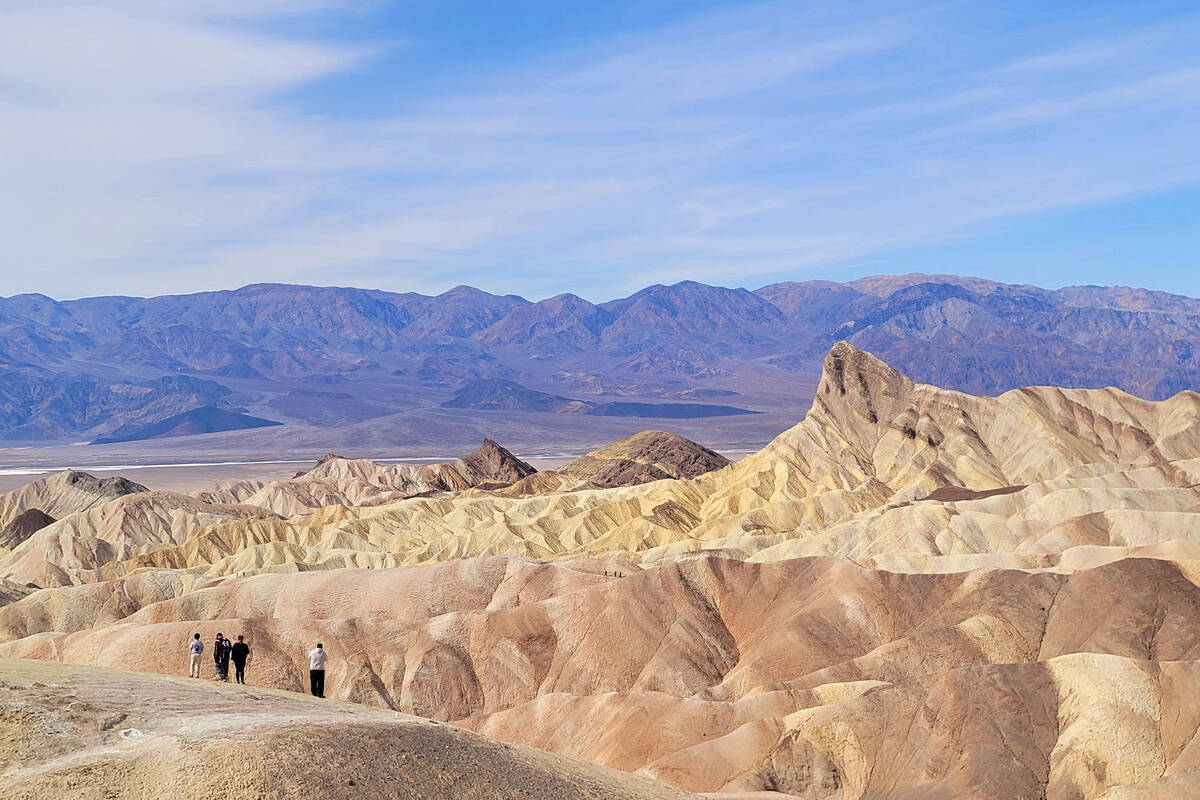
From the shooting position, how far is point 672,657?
60281 millimetres

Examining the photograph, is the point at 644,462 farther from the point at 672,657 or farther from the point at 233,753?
the point at 233,753

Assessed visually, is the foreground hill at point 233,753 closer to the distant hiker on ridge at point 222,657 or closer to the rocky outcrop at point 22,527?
the distant hiker on ridge at point 222,657

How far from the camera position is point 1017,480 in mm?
120938

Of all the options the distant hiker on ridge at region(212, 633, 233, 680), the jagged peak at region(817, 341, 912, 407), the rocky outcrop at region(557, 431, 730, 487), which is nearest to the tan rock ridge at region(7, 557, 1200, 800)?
the distant hiker on ridge at region(212, 633, 233, 680)

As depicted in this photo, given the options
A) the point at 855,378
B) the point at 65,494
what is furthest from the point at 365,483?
the point at 855,378

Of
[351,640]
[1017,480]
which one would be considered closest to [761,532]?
[1017,480]

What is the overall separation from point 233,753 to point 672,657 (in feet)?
115

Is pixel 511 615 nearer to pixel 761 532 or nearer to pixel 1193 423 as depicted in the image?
pixel 761 532

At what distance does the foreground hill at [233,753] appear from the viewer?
86.5 feet

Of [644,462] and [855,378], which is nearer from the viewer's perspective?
[855,378]

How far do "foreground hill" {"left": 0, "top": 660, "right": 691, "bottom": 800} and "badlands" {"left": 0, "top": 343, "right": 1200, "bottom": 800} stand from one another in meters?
0.09

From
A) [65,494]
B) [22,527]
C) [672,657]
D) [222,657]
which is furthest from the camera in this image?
[65,494]

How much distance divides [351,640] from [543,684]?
9.64 meters

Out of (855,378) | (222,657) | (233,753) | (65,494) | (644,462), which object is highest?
(855,378)
